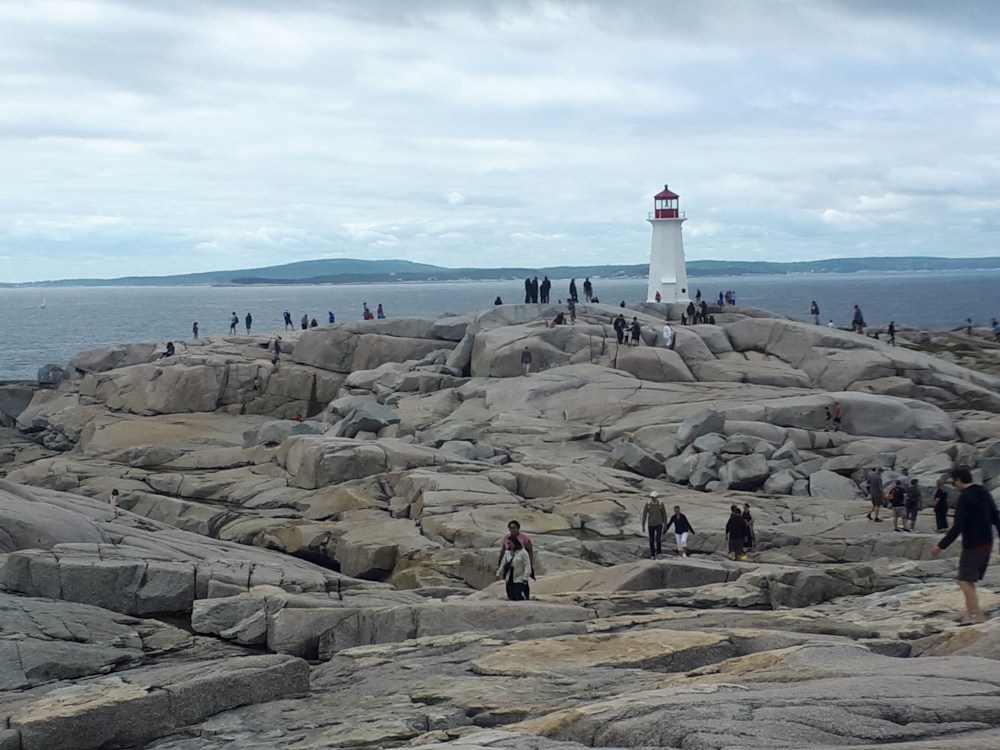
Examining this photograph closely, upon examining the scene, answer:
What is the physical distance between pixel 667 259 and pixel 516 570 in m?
49.7

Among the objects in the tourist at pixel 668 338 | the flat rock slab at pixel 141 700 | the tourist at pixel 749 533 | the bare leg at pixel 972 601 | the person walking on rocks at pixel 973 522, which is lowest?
the tourist at pixel 749 533

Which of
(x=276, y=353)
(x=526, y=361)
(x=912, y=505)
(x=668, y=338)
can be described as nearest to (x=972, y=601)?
(x=912, y=505)

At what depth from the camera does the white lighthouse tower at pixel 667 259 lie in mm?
62250

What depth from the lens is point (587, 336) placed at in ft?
146

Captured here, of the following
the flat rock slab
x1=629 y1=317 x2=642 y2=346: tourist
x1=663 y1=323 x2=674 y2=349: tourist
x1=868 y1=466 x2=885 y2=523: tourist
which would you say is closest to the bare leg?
the flat rock slab

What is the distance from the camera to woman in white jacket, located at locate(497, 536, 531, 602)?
15039 millimetres

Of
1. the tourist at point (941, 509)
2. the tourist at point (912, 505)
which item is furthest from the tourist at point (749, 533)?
the tourist at point (941, 509)

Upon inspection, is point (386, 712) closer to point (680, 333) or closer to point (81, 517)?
point (81, 517)

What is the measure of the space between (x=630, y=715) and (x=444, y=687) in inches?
116

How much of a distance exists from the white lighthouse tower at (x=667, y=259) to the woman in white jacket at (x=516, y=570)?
48.0m

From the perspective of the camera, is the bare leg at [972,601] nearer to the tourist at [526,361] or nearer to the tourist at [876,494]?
the tourist at [876,494]

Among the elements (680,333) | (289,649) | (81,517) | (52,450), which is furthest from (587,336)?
(289,649)

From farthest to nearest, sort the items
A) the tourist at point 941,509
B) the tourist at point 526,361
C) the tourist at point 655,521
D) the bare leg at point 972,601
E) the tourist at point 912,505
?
the tourist at point 526,361, the tourist at point 912,505, the tourist at point 941,509, the tourist at point 655,521, the bare leg at point 972,601

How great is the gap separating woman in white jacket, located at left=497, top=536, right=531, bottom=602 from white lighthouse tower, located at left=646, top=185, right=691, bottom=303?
48.0m
